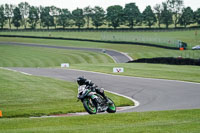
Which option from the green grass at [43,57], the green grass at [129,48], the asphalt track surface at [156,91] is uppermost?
the asphalt track surface at [156,91]

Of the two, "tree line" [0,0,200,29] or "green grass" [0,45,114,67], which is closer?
"green grass" [0,45,114,67]

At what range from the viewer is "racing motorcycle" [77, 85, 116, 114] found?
14.0 metres

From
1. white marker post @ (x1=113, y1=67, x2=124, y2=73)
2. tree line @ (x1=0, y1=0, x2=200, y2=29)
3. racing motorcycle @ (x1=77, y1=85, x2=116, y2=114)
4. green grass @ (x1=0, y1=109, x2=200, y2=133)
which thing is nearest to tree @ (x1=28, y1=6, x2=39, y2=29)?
tree line @ (x1=0, y1=0, x2=200, y2=29)

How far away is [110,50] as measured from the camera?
2872 inches

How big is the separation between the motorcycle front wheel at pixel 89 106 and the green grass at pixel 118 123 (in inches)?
46.6

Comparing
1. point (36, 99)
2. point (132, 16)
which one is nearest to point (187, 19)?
point (132, 16)

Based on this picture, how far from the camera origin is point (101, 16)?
151 m

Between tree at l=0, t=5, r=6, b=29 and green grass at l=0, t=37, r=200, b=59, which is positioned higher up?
tree at l=0, t=5, r=6, b=29

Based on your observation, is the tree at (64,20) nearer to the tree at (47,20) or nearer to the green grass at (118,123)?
the tree at (47,20)

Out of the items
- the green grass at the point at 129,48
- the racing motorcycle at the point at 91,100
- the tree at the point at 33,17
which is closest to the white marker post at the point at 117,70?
the racing motorcycle at the point at 91,100

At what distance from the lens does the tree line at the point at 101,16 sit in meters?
144

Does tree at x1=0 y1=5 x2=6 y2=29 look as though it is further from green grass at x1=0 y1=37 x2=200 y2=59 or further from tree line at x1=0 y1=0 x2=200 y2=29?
green grass at x1=0 y1=37 x2=200 y2=59

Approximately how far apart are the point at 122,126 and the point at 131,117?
5.73 feet

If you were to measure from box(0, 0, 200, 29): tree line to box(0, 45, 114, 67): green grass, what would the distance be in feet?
233
